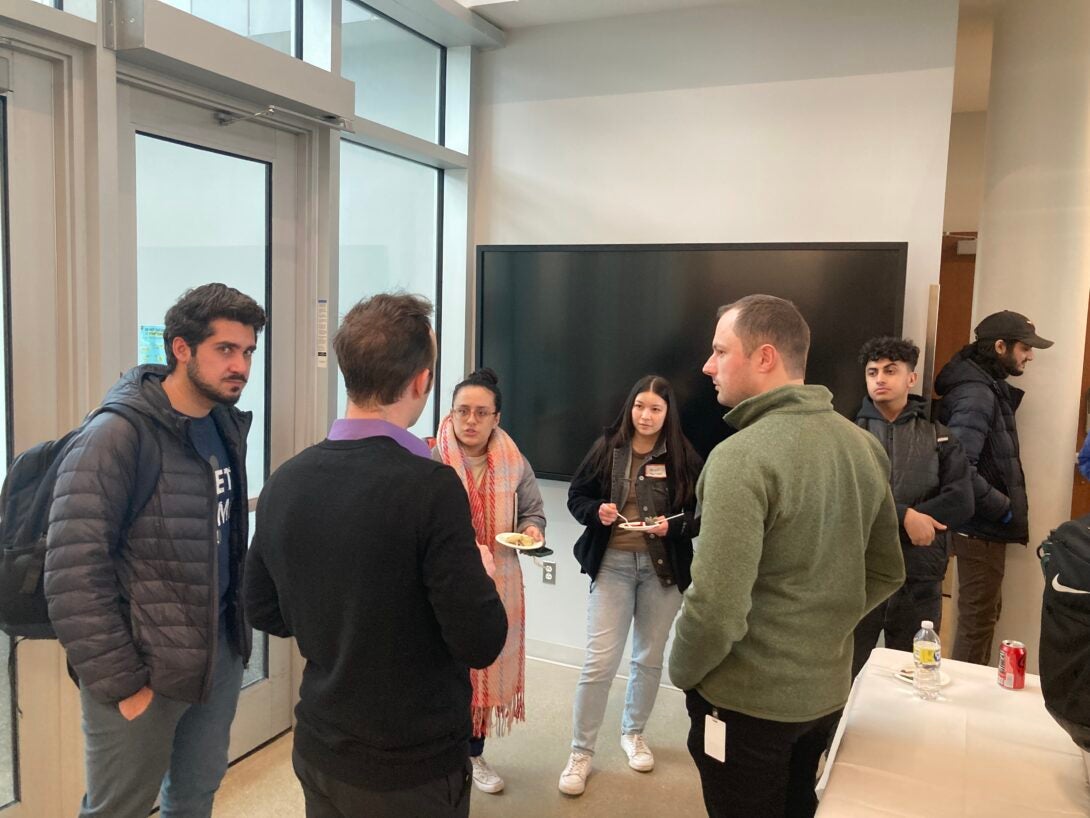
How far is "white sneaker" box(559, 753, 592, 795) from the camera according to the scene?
2.72m

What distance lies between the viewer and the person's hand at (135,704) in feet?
5.45

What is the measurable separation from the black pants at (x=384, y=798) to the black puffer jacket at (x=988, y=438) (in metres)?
2.30

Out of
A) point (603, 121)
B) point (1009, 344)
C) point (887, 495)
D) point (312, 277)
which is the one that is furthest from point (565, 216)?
point (887, 495)

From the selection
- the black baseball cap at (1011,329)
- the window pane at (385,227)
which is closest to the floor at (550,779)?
the window pane at (385,227)

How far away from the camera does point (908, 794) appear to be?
5.18 feet

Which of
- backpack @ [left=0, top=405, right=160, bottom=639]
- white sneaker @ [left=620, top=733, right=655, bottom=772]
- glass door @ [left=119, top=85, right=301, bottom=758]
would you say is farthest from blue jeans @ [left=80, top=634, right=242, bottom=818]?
white sneaker @ [left=620, top=733, right=655, bottom=772]

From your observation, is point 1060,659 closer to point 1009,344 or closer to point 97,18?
point 1009,344

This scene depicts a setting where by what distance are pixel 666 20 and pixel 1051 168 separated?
5.45 feet

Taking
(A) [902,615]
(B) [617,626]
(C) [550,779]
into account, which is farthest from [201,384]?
(A) [902,615]

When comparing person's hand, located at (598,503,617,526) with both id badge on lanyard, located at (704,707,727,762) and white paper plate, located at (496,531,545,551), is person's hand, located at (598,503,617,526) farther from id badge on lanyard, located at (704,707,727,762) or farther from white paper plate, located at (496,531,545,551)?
id badge on lanyard, located at (704,707,727,762)

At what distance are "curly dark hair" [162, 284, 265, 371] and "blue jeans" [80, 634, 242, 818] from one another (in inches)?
27.8

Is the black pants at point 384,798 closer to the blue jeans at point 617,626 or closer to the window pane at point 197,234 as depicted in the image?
the window pane at point 197,234

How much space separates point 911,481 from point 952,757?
1.23 meters

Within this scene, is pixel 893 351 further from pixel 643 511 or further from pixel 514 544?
pixel 514 544
